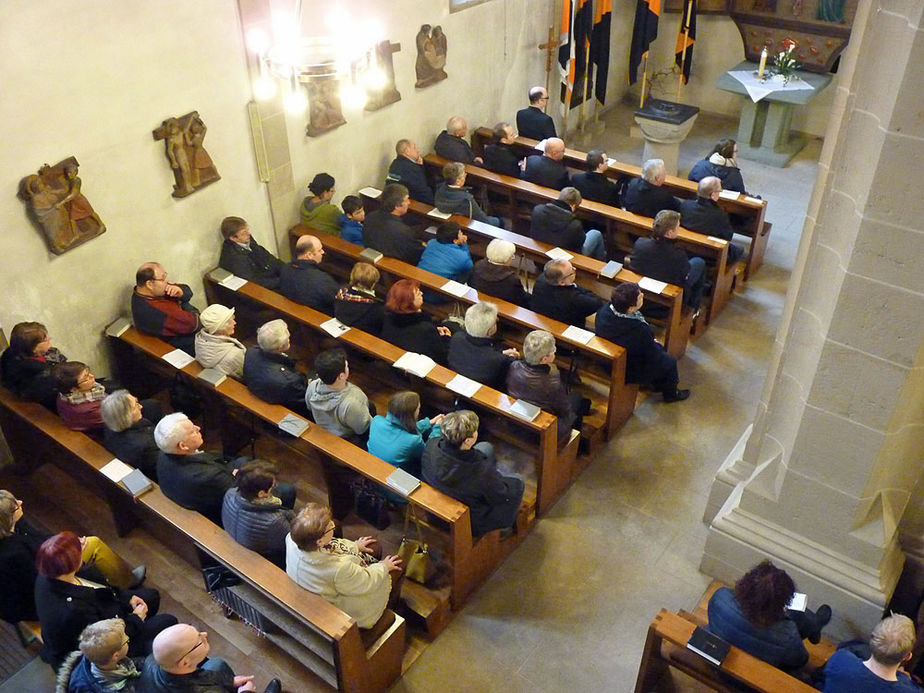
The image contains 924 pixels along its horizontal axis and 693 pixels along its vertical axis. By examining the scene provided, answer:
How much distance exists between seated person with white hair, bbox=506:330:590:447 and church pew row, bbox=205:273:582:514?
0.40ft

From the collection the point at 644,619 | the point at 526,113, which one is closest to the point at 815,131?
the point at 526,113

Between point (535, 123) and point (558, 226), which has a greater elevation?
point (535, 123)


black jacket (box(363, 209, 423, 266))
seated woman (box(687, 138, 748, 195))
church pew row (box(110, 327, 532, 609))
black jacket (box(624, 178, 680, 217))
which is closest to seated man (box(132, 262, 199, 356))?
church pew row (box(110, 327, 532, 609))

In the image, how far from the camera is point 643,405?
603cm

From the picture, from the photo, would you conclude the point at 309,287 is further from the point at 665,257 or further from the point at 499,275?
the point at 665,257

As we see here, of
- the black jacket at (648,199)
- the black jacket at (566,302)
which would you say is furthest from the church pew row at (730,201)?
the black jacket at (566,302)

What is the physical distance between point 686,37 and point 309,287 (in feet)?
21.4

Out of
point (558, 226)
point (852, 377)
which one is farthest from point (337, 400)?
point (558, 226)

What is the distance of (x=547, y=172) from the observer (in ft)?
25.2

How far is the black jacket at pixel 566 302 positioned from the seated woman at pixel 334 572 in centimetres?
249

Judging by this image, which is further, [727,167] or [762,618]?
[727,167]

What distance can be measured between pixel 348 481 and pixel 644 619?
1794mm

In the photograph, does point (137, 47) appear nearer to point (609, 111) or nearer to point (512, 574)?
point (512, 574)

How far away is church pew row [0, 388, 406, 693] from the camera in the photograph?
367 cm
